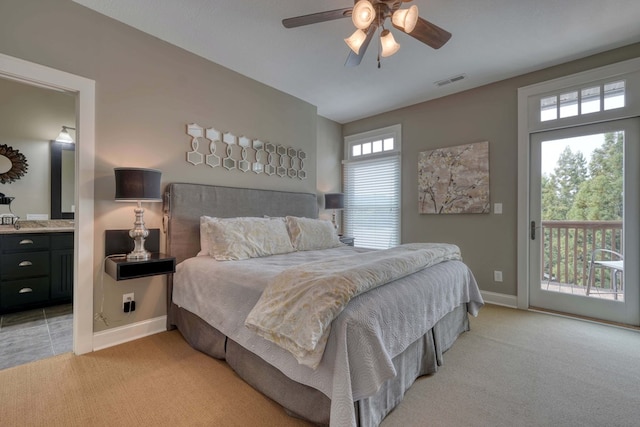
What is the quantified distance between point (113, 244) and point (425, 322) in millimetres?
2595

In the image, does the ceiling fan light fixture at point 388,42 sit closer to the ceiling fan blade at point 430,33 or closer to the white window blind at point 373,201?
the ceiling fan blade at point 430,33

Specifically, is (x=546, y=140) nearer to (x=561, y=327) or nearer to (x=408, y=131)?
(x=408, y=131)

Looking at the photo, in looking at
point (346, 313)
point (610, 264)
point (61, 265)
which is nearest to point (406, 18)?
point (346, 313)

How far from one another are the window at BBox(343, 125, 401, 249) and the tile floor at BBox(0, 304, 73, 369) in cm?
391

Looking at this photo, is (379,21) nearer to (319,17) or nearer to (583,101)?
(319,17)

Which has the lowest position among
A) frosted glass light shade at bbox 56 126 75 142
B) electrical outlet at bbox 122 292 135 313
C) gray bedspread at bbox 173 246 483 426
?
electrical outlet at bbox 122 292 135 313

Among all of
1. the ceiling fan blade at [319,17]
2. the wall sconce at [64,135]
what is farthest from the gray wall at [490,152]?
the wall sconce at [64,135]

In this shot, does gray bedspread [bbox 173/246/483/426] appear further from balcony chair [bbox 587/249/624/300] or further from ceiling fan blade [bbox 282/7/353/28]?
ceiling fan blade [bbox 282/7/353/28]

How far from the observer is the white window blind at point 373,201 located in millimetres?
4430

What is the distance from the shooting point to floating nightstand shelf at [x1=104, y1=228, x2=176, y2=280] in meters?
2.14

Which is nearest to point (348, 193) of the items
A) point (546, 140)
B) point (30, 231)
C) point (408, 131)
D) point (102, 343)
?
point (408, 131)

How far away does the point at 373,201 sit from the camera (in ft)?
15.4

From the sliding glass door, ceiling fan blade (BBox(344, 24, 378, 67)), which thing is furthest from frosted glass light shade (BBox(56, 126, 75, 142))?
the sliding glass door

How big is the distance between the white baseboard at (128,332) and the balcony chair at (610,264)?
14.8ft
